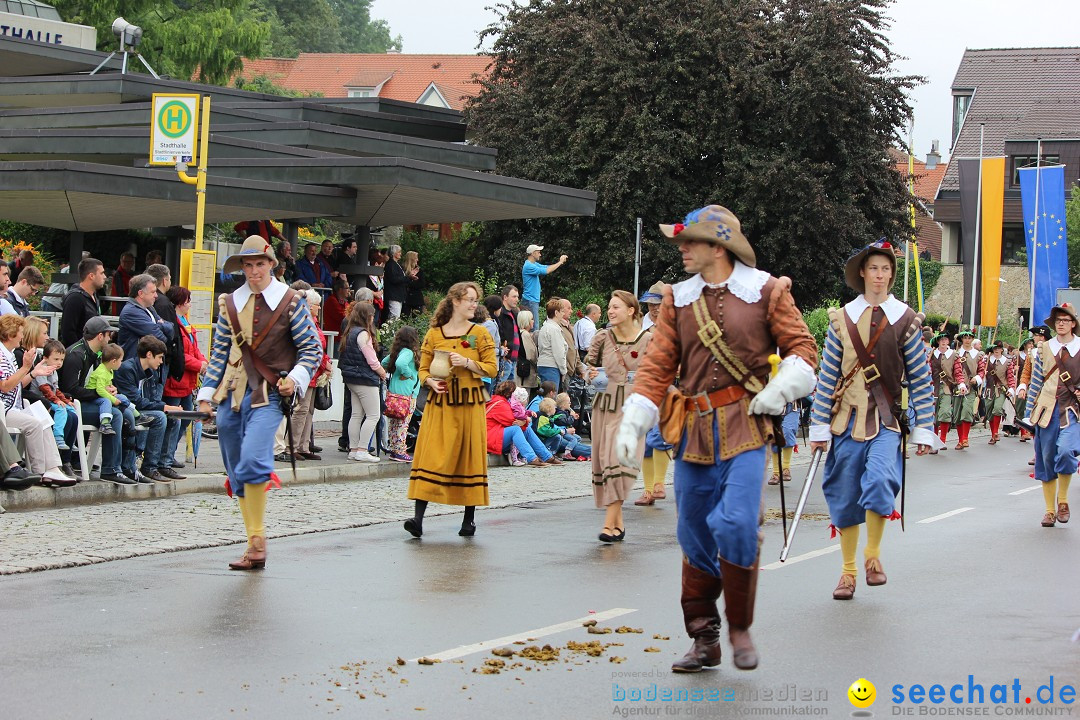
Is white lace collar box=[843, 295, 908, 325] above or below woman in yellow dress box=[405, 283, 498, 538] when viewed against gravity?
above

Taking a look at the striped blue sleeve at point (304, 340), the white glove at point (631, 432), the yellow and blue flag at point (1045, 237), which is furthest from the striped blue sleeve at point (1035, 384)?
the yellow and blue flag at point (1045, 237)

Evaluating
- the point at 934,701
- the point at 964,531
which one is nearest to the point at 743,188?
the point at 964,531

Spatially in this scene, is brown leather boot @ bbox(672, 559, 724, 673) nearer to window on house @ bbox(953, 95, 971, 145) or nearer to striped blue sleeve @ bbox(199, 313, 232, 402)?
striped blue sleeve @ bbox(199, 313, 232, 402)

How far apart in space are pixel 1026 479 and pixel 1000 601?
11.2m

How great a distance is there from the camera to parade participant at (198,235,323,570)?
940 centimetres

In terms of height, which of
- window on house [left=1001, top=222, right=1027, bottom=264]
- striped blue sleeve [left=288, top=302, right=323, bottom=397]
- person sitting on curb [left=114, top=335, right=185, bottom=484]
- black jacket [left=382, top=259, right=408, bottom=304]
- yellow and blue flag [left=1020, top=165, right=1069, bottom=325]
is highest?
window on house [left=1001, top=222, right=1027, bottom=264]

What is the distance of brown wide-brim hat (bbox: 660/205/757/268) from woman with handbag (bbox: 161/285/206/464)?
8.37m

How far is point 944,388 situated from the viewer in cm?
2892

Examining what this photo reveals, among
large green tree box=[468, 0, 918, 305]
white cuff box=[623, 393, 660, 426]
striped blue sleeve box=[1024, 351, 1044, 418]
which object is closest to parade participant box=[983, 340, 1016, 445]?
large green tree box=[468, 0, 918, 305]

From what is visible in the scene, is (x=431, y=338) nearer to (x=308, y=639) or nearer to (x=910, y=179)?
(x=308, y=639)

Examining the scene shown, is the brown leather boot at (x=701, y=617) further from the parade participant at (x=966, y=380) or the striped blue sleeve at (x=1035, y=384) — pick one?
the parade participant at (x=966, y=380)

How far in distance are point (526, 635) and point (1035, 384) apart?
8.33 meters

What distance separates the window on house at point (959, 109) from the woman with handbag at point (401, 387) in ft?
205

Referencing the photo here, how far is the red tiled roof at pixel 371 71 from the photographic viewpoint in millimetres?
89938
